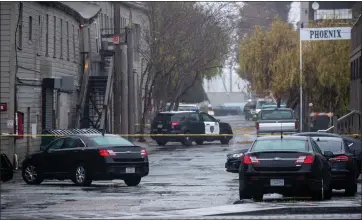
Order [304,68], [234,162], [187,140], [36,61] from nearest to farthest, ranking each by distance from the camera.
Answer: [234,162], [36,61], [187,140], [304,68]

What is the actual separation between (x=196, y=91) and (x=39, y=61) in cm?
4943

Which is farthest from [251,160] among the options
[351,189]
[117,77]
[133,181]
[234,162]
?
[117,77]

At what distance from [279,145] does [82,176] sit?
708 centimetres

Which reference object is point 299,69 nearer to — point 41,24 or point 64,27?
point 64,27

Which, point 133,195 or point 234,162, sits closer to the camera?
point 133,195

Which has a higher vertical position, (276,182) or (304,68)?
(304,68)

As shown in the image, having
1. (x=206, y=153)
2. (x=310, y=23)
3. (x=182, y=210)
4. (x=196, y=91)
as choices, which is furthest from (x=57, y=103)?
(x=196, y=91)

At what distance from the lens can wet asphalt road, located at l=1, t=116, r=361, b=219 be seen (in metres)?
18.6

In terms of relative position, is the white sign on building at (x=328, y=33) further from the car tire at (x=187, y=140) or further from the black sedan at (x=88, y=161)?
the black sedan at (x=88, y=161)

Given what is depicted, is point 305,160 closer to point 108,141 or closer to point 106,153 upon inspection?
point 106,153

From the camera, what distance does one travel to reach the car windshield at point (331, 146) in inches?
910

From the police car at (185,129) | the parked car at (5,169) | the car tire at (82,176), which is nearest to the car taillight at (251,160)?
the car tire at (82,176)

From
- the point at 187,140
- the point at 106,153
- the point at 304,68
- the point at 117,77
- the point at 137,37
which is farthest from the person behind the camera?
the point at 137,37

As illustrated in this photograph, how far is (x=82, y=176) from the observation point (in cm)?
2567
